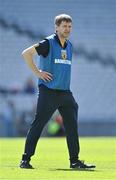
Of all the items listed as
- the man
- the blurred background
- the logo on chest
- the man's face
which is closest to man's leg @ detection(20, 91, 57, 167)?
the man

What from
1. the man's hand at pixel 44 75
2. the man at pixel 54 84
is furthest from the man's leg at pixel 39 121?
the man's hand at pixel 44 75

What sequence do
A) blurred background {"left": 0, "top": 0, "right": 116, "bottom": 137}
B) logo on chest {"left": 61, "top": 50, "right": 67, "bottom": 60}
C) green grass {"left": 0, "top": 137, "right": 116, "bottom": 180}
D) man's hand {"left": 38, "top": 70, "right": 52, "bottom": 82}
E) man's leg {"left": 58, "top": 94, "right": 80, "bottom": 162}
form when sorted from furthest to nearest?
blurred background {"left": 0, "top": 0, "right": 116, "bottom": 137} → man's leg {"left": 58, "top": 94, "right": 80, "bottom": 162} → logo on chest {"left": 61, "top": 50, "right": 67, "bottom": 60} → man's hand {"left": 38, "top": 70, "right": 52, "bottom": 82} → green grass {"left": 0, "top": 137, "right": 116, "bottom": 180}

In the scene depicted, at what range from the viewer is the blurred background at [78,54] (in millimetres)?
25672

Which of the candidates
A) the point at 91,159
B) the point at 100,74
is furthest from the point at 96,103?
the point at 91,159

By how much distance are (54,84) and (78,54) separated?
1741 cm

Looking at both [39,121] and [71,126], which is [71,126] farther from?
[39,121]

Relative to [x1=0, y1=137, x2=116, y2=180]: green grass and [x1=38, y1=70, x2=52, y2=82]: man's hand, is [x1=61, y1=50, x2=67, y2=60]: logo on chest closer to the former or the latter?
[x1=38, y1=70, x2=52, y2=82]: man's hand

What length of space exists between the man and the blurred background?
627 inches

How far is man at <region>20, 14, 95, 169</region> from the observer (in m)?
9.12

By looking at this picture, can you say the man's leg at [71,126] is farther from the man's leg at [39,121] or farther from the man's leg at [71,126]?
the man's leg at [39,121]

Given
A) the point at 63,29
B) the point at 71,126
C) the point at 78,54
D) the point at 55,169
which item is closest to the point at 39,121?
the point at 71,126

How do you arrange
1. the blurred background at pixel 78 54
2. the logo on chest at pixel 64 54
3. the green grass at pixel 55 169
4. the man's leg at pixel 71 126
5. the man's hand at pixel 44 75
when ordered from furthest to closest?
the blurred background at pixel 78 54 < the man's leg at pixel 71 126 < the logo on chest at pixel 64 54 < the man's hand at pixel 44 75 < the green grass at pixel 55 169

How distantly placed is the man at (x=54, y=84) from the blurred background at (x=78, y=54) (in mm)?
15926

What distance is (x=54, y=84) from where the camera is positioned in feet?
30.2
